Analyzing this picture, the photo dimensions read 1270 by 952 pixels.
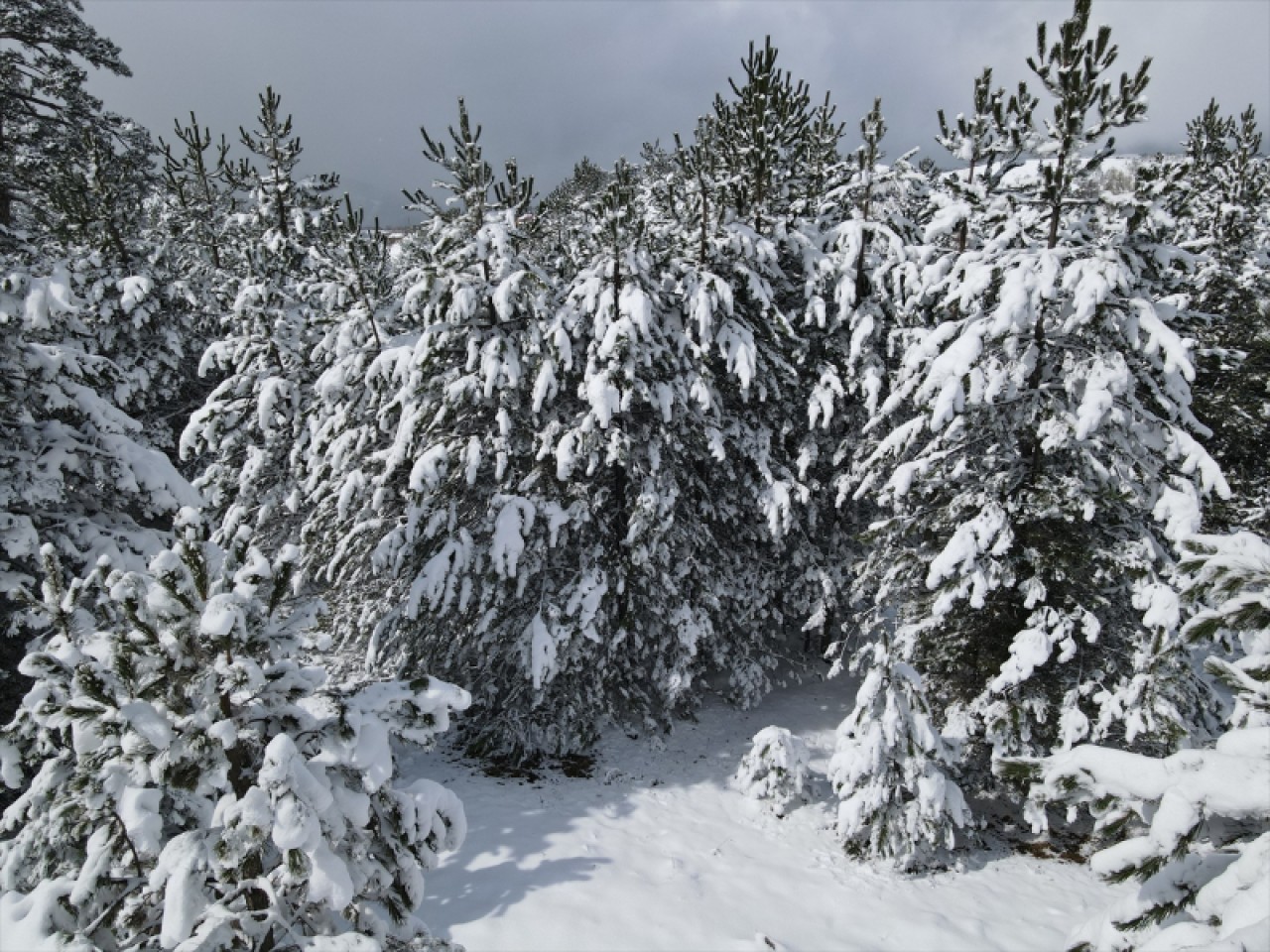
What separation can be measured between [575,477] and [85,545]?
620 cm

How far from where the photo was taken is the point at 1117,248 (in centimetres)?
742

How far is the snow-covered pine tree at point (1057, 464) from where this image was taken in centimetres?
709

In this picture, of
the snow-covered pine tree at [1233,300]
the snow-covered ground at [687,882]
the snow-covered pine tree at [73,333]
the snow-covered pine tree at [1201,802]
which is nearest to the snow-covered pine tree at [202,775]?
the snow-covered pine tree at [73,333]

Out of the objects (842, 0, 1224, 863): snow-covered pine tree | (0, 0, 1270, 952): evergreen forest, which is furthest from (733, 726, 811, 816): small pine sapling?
(842, 0, 1224, 863): snow-covered pine tree

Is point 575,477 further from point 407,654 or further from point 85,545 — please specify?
point 85,545

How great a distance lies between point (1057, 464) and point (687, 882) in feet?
22.6

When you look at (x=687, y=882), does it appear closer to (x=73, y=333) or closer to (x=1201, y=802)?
(x=1201, y=802)

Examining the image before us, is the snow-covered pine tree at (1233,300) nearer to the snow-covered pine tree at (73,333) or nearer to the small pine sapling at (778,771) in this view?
the small pine sapling at (778,771)

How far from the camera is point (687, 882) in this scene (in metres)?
7.89

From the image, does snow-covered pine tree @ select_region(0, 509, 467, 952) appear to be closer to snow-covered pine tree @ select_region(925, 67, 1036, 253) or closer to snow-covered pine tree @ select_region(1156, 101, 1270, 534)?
snow-covered pine tree @ select_region(925, 67, 1036, 253)

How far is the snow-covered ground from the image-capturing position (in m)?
6.95

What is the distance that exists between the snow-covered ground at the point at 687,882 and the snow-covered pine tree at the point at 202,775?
429 cm

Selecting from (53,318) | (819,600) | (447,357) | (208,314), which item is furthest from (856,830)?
(208,314)

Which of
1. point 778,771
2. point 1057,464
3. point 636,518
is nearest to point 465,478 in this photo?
point 636,518
